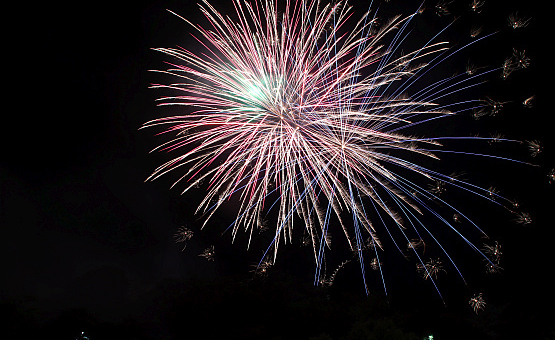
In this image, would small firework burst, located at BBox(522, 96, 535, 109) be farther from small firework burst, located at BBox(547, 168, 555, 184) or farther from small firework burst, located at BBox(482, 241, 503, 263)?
small firework burst, located at BBox(482, 241, 503, 263)

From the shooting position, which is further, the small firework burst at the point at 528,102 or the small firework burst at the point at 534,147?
the small firework burst at the point at 534,147

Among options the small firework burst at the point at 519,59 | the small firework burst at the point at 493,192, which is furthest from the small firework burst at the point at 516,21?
the small firework burst at the point at 493,192

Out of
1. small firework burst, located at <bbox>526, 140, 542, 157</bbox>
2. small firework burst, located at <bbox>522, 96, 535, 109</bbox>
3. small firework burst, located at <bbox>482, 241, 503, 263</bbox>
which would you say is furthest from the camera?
small firework burst, located at <bbox>482, 241, 503, 263</bbox>

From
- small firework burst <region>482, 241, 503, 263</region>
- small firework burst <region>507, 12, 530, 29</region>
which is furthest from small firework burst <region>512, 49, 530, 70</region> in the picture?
small firework burst <region>482, 241, 503, 263</region>

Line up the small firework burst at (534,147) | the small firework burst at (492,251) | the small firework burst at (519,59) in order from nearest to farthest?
the small firework burst at (519,59) → the small firework burst at (534,147) → the small firework burst at (492,251)

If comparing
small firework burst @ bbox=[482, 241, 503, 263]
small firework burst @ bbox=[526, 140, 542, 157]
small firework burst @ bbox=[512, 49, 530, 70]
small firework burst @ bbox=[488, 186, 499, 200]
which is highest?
small firework burst @ bbox=[512, 49, 530, 70]

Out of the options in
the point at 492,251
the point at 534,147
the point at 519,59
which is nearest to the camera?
the point at 519,59

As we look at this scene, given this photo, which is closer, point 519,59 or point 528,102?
point 519,59

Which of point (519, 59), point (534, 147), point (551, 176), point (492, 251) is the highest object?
point (519, 59)

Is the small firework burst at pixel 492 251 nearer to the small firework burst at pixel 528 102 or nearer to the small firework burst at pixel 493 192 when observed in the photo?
the small firework burst at pixel 493 192

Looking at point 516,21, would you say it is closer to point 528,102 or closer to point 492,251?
point 528,102

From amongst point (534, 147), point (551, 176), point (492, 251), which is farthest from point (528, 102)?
point (492, 251)

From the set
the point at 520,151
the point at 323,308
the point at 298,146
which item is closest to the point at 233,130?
the point at 298,146

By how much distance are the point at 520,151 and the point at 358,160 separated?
7.35 metres
